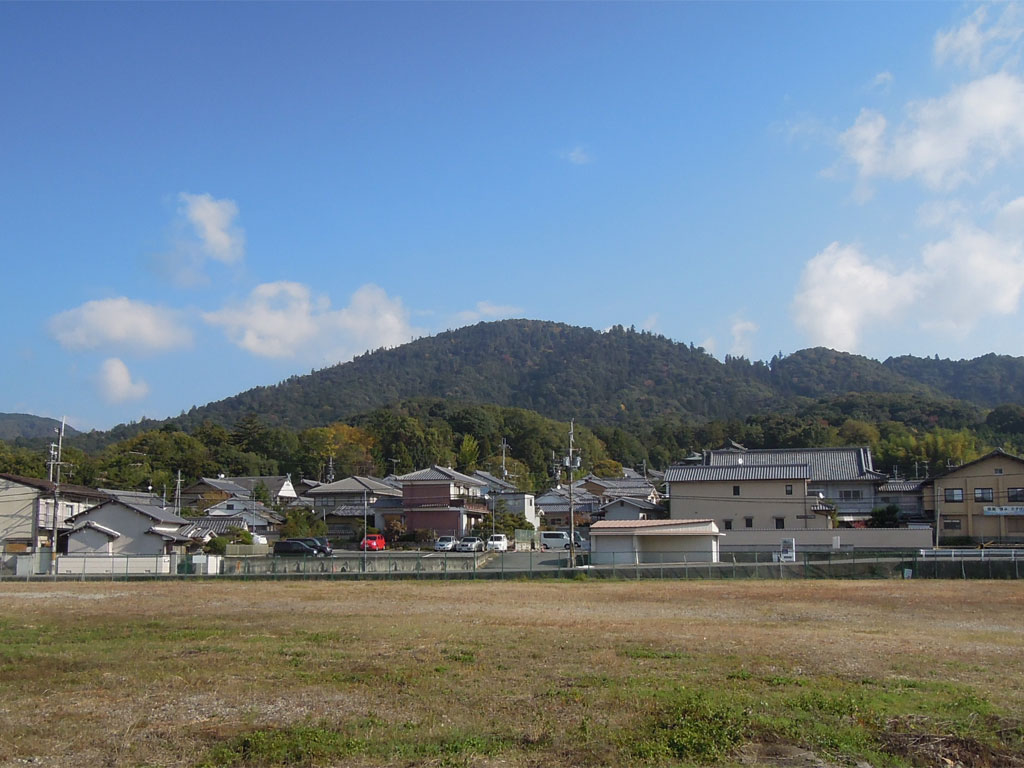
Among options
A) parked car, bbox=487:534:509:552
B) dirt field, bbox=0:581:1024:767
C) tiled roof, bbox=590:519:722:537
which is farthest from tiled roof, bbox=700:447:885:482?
dirt field, bbox=0:581:1024:767

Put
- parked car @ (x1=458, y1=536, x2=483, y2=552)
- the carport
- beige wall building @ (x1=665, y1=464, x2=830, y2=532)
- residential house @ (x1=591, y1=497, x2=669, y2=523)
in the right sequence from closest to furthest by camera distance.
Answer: the carport, parked car @ (x1=458, y1=536, x2=483, y2=552), beige wall building @ (x1=665, y1=464, x2=830, y2=532), residential house @ (x1=591, y1=497, x2=669, y2=523)

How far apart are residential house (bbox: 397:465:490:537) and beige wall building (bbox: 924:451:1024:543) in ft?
120

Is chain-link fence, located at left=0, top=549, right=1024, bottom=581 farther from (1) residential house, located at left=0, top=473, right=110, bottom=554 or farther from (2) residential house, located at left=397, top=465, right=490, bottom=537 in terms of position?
(2) residential house, located at left=397, top=465, right=490, bottom=537

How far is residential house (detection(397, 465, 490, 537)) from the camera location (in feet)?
238

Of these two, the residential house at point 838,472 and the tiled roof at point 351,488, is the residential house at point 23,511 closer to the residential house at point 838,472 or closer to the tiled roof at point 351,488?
the tiled roof at point 351,488

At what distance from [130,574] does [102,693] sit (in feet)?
110

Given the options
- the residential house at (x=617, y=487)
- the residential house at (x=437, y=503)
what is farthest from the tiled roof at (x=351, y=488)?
the residential house at (x=617, y=487)

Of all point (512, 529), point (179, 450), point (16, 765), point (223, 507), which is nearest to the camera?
point (16, 765)

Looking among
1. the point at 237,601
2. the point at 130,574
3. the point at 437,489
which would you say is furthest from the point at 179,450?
the point at 237,601

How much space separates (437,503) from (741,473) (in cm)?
2567

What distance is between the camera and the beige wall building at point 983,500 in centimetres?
6131

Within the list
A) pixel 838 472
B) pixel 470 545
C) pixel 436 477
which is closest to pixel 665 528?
pixel 470 545

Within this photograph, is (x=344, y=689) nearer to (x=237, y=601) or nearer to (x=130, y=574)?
(x=237, y=601)

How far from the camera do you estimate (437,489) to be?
73.3 metres
